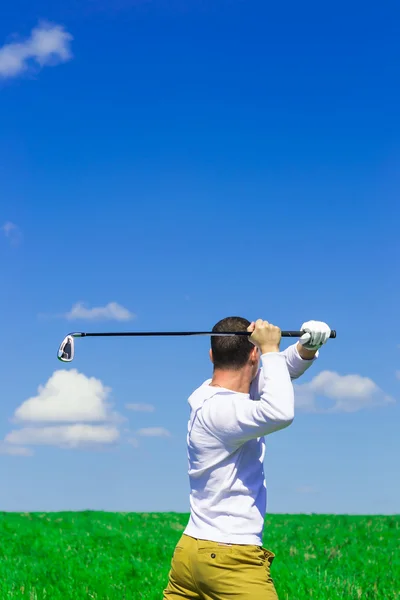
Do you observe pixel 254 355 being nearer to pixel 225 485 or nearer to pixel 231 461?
pixel 231 461

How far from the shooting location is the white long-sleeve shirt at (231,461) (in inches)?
190

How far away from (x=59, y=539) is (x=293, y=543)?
422 cm

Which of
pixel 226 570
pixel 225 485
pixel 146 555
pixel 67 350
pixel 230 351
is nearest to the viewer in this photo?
pixel 226 570

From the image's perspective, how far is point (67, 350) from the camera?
20.2 feet

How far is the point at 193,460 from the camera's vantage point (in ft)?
17.2

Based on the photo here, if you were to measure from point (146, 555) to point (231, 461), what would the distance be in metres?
7.86

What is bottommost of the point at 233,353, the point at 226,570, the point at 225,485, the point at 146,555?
the point at 146,555

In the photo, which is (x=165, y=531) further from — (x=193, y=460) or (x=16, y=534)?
(x=193, y=460)

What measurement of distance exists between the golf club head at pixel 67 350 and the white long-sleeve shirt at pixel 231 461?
144cm

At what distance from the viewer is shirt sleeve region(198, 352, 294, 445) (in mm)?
4684

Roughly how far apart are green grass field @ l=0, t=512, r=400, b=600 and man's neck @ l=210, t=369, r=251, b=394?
5127mm

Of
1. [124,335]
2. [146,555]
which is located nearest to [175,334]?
[124,335]

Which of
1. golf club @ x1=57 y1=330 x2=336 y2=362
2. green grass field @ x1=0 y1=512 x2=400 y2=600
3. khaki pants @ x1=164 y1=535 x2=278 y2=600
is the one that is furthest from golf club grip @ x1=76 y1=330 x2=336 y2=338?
green grass field @ x1=0 y1=512 x2=400 y2=600

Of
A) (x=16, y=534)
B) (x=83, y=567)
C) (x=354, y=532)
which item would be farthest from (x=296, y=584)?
(x=16, y=534)
